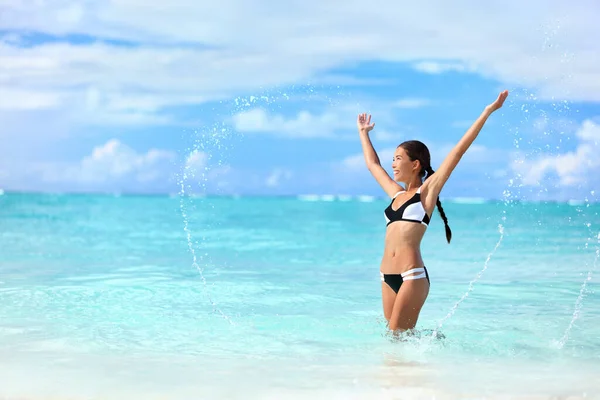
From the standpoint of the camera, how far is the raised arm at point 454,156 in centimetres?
598

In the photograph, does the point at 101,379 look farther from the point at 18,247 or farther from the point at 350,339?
the point at 18,247

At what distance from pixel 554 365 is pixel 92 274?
8.77 m

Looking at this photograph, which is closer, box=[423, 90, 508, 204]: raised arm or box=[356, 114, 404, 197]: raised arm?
box=[423, 90, 508, 204]: raised arm

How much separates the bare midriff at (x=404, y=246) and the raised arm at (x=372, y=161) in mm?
388

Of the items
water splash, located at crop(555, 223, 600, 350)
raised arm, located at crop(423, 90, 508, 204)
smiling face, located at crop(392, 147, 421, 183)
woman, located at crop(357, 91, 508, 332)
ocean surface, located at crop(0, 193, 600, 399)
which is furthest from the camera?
water splash, located at crop(555, 223, 600, 350)

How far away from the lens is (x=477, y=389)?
555 cm

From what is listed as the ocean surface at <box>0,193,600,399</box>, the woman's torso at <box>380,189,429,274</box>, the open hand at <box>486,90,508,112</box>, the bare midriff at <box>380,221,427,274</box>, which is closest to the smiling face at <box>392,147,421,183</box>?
the woman's torso at <box>380,189,429,274</box>

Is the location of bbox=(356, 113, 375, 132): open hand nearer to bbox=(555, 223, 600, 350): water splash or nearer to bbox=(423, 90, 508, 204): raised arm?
bbox=(423, 90, 508, 204): raised arm

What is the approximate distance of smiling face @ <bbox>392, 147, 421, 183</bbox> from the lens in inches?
250

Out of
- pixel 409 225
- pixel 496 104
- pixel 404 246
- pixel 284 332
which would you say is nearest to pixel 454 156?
→ pixel 496 104

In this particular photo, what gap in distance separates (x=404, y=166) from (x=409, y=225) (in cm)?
50

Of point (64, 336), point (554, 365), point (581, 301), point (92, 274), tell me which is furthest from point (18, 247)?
point (554, 365)

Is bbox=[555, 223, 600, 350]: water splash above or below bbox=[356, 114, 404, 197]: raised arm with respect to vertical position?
below

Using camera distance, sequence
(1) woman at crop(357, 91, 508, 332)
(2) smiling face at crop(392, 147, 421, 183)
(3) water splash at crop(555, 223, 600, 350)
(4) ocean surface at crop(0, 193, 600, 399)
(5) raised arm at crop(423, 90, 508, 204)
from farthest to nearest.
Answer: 1. (3) water splash at crop(555, 223, 600, 350)
2. (2) smiling face at crop(392, 147, 421, 183)
3. (1) woman at crop(357, 91, 508, 332)
4. (5) raised arm at crop(423, 90, 508, 204)
5. (4) ocean surface at crop(0, 193, 600, 399)
